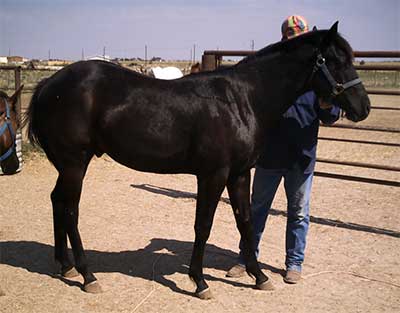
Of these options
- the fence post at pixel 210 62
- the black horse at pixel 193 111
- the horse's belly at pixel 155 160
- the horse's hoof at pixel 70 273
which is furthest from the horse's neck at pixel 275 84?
the fence post at pixel 210 62

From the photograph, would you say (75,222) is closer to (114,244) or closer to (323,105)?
(114,244)

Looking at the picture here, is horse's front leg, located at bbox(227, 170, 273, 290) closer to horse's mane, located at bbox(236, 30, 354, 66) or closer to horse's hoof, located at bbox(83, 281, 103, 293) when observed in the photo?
horse's mane, located at bbox(236, 30, 354, 66)

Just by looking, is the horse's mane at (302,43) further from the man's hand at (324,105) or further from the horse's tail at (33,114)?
the horse's tail at (33,114)

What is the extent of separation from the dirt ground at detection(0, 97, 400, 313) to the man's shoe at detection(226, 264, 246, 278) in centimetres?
7

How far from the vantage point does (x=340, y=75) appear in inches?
132

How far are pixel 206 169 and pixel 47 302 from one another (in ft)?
4.92

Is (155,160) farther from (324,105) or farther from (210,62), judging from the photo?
(210,62)

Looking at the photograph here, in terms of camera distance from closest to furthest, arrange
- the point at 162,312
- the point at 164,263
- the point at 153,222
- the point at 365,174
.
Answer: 1. the point at 162,312
2. the point at 164,263
3. the point at 153,222
4. the point at 365,174

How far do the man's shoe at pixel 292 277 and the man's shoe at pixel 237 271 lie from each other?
1.17 ft

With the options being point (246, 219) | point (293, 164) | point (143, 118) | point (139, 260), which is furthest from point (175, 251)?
point (143, 118)

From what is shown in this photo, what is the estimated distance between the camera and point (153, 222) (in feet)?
17.4

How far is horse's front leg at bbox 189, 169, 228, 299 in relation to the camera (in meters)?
3.41

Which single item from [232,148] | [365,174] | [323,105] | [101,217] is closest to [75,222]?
[232,148]

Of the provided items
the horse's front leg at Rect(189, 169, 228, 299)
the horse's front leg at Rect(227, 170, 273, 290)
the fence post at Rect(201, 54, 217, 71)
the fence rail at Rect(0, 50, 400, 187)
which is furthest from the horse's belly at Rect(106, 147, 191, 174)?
the fence post at Rect(201, 54, 217, 71)
